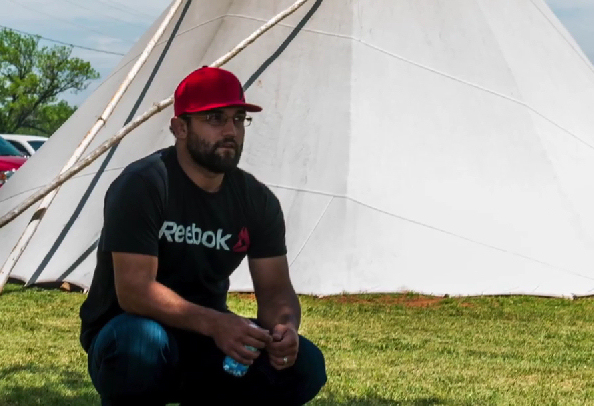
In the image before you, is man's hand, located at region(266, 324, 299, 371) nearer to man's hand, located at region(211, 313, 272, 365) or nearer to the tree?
man's hand, located at region(211, 313, 272, 365)

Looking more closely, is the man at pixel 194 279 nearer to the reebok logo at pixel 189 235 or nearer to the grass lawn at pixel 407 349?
the reebok logo at pixel 189 235

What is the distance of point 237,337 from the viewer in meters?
3.95

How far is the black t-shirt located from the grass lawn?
150 centimetres

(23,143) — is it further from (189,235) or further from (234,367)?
(234,367)

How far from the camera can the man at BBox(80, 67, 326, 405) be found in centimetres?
402

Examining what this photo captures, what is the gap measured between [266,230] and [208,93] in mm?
580

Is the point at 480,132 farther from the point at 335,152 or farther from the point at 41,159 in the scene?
the point at 41,159

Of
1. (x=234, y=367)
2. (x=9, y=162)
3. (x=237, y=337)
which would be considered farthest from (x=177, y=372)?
(x=9, y=162)

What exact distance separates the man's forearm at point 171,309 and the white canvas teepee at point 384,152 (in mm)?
6294

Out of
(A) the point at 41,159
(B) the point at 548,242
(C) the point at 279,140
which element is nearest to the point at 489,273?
(B) the point at 548,242

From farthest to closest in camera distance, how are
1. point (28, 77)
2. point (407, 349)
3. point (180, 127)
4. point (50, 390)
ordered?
point (28, 77) < point (407, 349) < point (50, 390) < point (180, 127)

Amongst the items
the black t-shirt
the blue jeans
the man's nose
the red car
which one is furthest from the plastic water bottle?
the red car

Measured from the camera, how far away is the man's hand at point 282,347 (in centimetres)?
405

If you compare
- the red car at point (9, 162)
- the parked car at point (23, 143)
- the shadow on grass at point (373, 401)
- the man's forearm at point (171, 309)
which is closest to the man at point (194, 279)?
the man's forearm at point (171, 309)
